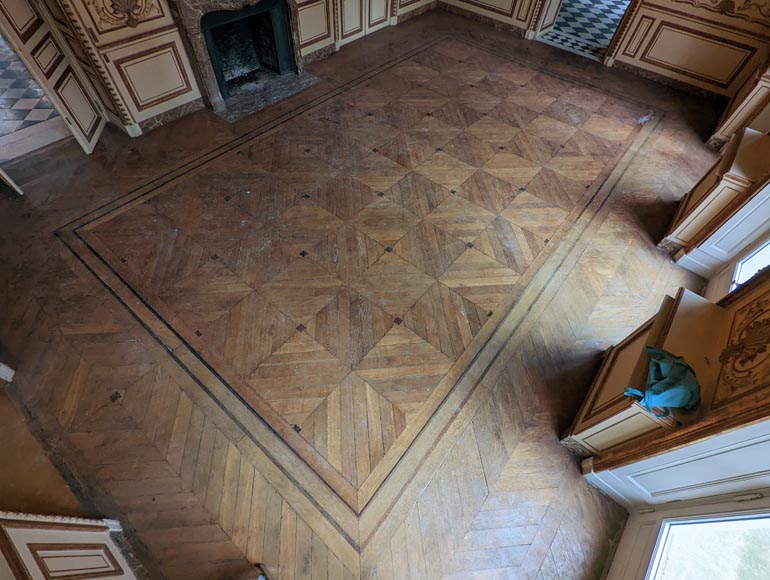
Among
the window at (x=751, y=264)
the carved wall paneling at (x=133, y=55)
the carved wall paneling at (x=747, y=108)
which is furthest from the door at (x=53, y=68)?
the carved wall paneling at (x=747, y=108)

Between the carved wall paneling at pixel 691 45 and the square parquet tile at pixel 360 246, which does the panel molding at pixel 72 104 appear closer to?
the square parquet tile at pixel 360 246

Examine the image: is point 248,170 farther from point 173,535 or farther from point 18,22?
point 173,535

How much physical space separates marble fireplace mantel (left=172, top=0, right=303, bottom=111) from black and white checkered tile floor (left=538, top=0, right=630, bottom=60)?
4241mm

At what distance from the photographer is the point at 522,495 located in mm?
2232

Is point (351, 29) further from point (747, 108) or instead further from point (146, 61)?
point (747, 108)

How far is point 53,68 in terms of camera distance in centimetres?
350

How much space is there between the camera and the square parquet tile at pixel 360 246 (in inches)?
99.8

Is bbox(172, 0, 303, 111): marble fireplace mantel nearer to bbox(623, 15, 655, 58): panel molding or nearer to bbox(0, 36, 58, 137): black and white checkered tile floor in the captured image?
bbox(0, 36, 58, 137): black and white checkered tile floor

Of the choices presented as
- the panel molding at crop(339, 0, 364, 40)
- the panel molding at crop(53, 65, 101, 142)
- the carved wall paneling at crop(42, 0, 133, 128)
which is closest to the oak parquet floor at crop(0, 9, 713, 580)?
the panel molding at crop(53, 65, 101, 142)

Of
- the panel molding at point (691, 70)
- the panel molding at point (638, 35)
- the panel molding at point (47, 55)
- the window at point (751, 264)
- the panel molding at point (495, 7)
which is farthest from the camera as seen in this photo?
the panel molding at point (495, 7)

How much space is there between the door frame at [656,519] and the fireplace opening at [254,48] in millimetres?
5448

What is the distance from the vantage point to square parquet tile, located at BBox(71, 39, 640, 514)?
2535mm

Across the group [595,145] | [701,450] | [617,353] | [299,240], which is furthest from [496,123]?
[701,450]

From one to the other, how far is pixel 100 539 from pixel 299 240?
2.29 metres
